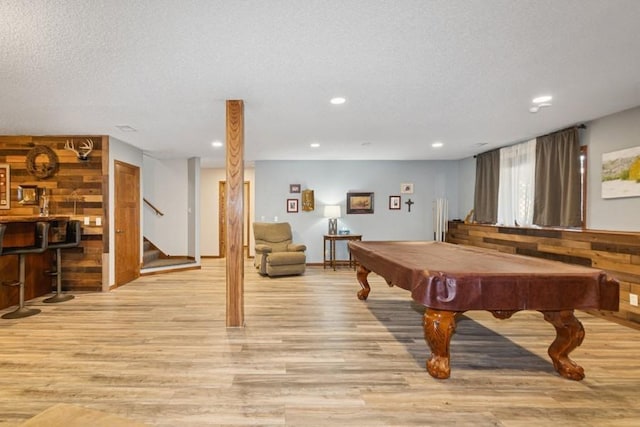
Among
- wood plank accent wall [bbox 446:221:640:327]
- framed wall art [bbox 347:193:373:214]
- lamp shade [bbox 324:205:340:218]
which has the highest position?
framed wall art [bbox 347:193:373:214]

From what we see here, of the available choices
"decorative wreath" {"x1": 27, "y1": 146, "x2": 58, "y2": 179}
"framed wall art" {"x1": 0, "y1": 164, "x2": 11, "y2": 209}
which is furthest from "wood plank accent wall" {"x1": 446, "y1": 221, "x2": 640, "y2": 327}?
"framed wall art" {"x1": 0, "y1": 164, "x2": 11, "y2": 209}

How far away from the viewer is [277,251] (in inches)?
258

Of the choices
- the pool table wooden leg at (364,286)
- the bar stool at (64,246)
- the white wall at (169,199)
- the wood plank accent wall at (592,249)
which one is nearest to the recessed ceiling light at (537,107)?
the wood plank accent wall at (592,249)

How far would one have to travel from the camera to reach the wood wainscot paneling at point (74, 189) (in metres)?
4.95

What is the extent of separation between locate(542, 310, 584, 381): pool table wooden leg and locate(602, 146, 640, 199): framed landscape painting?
2465 mm

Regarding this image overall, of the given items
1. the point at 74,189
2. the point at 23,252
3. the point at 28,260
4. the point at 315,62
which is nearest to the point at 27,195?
the point at 74,189

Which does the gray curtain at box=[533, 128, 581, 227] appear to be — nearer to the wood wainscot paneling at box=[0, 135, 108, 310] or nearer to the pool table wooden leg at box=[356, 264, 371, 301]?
the pool table wooden leg at box=[356, 264, 371, 301]

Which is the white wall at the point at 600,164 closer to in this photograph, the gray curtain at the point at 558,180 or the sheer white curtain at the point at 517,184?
the gray curtain at the point at 558,180

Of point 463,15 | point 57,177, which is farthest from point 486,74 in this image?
point 57,177

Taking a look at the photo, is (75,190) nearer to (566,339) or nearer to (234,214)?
(234,214)

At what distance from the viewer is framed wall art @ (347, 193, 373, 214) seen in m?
7.28

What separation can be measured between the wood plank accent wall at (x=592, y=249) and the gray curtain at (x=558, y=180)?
332mm

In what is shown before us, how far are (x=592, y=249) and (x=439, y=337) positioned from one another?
3057mm

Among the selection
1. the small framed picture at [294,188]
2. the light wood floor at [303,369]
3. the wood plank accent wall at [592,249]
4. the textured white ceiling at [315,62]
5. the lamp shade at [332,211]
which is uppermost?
the textured white ceiling at [315,62]
